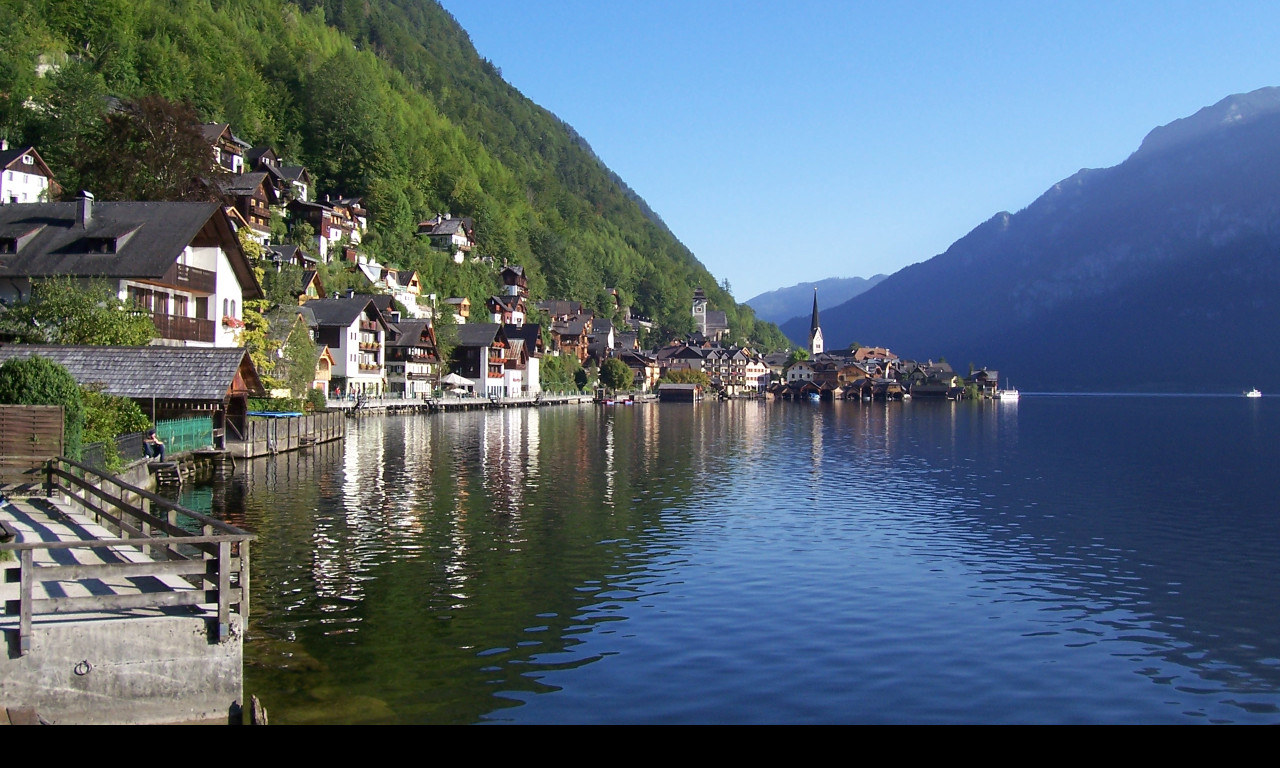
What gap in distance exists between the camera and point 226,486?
3997 cm

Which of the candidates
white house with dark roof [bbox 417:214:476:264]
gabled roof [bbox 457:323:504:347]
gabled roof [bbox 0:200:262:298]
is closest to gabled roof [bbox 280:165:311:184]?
gabled roof [bbox 457:323:504:347]

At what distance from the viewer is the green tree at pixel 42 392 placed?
29.2 metres

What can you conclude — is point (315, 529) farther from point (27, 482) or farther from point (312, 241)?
point (312, 241)

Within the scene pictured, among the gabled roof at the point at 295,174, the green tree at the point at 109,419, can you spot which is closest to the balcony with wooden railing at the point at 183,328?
the green tree at the point at 109,419

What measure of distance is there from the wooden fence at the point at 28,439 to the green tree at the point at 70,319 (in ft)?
61.4

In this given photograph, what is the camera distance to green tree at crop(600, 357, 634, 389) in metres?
180

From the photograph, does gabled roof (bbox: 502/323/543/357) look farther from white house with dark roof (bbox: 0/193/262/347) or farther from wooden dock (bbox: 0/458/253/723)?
wooden dock (bbox: 0/458/253/723)

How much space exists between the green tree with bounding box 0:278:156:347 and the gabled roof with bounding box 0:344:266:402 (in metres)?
3.82

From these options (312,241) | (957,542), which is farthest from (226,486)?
(312,241)

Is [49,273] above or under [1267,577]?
above

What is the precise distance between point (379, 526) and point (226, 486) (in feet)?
39.9

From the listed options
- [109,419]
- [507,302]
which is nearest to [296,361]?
[109,419]

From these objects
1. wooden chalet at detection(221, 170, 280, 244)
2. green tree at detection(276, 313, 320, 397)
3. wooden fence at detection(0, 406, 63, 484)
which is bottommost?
wooden fence at detection(0, 406, 63, 484)

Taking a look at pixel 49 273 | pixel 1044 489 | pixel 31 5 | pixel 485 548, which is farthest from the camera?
pixel 31 5
